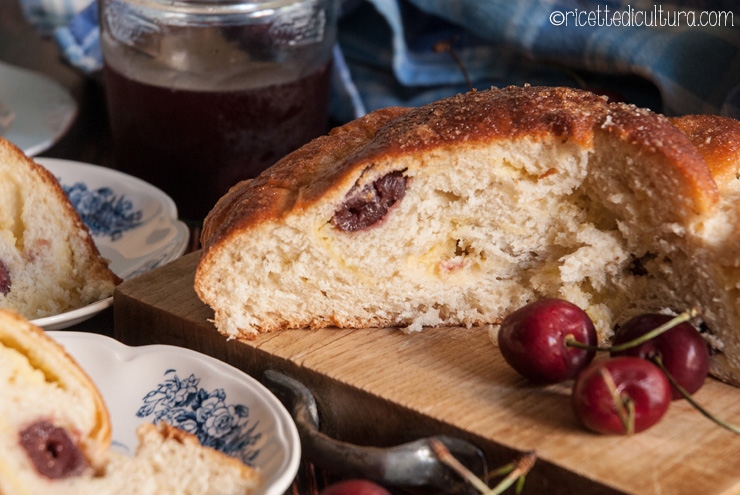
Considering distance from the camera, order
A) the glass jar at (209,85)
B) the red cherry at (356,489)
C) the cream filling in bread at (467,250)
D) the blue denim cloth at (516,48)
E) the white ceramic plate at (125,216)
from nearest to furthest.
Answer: the red cherry at (356,489)
the cream filling in bread at (467,250)
the white ceramic plate at (125,216)
the glass jar at (209,85)
the blue denim cloth at (516,48)

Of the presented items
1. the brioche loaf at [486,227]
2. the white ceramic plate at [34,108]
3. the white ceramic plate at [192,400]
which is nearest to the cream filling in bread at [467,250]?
the brioche loaf at [486,227]

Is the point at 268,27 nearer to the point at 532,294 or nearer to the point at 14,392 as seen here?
the point at 532,294

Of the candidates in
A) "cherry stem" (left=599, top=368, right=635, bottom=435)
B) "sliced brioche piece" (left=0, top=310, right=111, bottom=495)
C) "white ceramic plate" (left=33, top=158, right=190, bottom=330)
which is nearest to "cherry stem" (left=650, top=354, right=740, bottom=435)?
"cherry stem" (left=599, top=368, right=635, bottom=435)

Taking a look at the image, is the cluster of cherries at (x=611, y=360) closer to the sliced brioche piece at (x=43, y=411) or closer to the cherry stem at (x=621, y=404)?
the cherry stem at (x=621, y=404)

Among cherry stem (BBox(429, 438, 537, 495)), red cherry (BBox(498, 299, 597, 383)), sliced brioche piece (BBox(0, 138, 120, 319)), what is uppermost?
red cherry (BBox(498, 299, 597, 383))

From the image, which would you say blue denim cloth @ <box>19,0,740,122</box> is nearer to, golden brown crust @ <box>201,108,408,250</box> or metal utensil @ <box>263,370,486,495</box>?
golden brown crust @ <box>201,108,408,250</box>

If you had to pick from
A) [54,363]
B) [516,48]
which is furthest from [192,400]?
[516,48]
